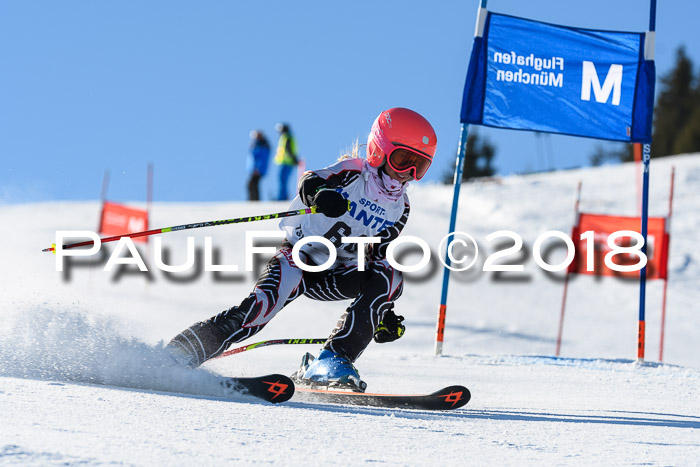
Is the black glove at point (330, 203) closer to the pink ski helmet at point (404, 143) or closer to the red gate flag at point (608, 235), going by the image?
the pink ski helmet at point (404, 143)

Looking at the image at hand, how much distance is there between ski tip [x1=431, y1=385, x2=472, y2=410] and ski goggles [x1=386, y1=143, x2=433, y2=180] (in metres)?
1.02

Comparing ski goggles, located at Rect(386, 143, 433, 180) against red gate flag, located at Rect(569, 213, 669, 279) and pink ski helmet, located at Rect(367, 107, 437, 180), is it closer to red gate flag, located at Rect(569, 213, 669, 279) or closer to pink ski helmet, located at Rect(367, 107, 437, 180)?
pink ski helmet, located at Rect(367, 107, 437, 180)

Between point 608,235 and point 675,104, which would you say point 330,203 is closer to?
point 608,235

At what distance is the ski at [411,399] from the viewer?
3172 mm

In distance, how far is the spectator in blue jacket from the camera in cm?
1548

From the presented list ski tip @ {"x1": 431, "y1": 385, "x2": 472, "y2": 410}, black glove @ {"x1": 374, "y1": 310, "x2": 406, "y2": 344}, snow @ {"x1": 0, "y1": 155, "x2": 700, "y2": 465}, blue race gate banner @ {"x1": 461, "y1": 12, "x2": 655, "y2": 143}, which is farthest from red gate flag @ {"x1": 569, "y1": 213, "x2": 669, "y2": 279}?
ski tip @ {"x1": 431, "y1": 385, "x2": 472, "y2": 410}

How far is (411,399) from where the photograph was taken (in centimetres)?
321

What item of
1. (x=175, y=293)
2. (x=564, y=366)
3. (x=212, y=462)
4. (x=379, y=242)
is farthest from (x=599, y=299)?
(x=212, y=462)

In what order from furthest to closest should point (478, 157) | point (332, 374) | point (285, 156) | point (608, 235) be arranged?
1. point (478, 157)
2. point (285, 156)
3. point (608, 235)
4. point (332, 374)

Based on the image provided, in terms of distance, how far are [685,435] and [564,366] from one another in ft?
8.78

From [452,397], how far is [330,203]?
3.09ft

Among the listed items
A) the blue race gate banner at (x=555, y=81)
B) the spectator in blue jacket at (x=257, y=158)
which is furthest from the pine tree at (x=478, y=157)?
the blue race gate banner at (x=555, y=81)

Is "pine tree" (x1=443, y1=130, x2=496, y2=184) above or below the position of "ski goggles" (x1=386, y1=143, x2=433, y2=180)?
above

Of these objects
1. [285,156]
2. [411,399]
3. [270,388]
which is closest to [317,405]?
[270,388]
